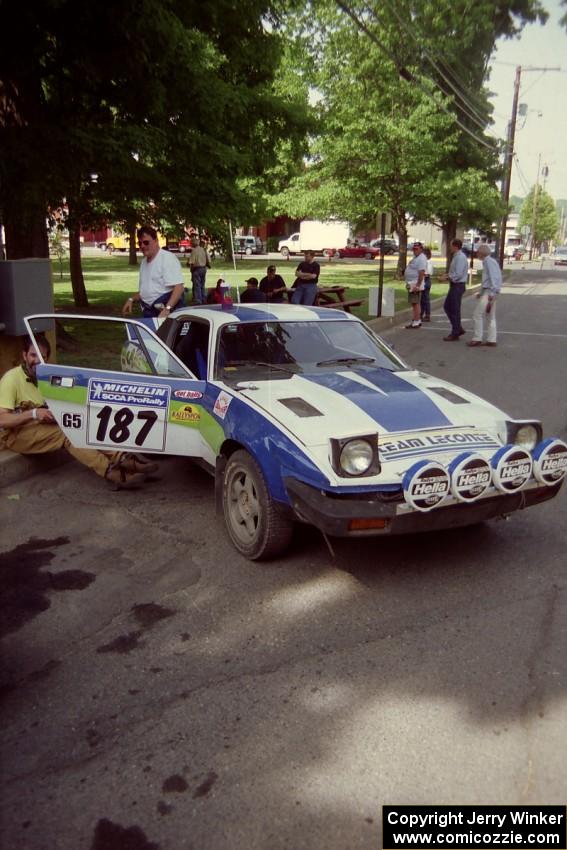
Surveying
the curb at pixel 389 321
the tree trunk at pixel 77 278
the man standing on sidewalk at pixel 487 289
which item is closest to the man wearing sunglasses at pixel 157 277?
the man standing on sidewalk at pixel 487 289

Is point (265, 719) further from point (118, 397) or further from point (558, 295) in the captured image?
point (558, 295)

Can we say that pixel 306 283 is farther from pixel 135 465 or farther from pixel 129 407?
pixel 129 407

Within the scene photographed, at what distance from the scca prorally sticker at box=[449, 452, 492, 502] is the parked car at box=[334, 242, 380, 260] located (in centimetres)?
5320

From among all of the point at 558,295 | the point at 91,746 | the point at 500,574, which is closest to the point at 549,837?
the point at 91,746

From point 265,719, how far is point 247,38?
34.4 ft

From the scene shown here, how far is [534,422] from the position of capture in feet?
14.4

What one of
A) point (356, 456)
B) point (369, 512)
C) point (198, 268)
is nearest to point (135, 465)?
point (356, 456)

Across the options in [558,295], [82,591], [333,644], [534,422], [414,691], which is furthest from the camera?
[558,295]

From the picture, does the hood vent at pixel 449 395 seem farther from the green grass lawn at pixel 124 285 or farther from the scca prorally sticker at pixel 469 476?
the green grass lawn at pixel 124 285

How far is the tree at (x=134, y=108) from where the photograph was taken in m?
7.60

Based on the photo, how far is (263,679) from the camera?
128 inches

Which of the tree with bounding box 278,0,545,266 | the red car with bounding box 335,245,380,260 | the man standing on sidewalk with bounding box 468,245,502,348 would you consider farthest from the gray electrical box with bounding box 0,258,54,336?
the red car with bounding box 335,245,380,260

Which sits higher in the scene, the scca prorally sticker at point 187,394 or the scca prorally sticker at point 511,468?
the scca prorally sticker at point 187,394

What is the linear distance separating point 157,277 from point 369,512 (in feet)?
15.3
